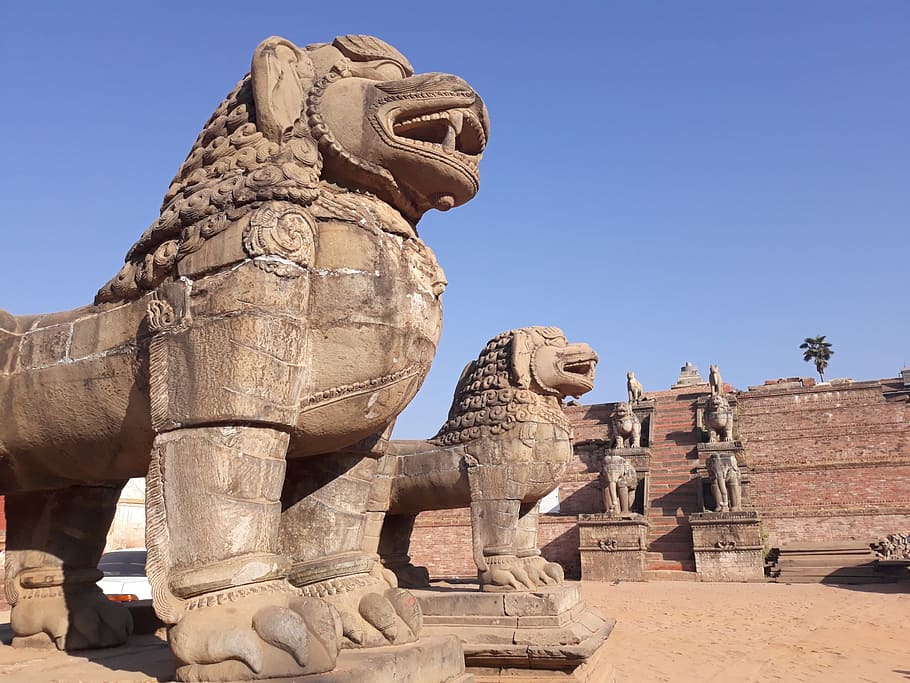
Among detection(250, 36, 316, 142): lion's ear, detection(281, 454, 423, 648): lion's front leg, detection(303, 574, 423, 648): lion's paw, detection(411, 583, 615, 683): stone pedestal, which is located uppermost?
detection(250, 36, 316, 142): lion's ear

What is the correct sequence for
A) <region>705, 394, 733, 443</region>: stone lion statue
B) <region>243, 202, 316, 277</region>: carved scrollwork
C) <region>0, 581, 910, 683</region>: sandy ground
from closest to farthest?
<region>243, 202, 316, 277</region>: carved scrollwork, <region>0, 581, 910, 683</region>: sandy ground, <region>705, 394, 733, 443</region>: stone lion statue

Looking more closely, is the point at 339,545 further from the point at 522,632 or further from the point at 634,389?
the point at 634,389

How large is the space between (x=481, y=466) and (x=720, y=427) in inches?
715

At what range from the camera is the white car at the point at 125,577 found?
1070 cm

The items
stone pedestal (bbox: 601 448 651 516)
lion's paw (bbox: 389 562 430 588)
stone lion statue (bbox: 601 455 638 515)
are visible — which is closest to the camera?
lion's paw (bbox: 389 562 430 588)

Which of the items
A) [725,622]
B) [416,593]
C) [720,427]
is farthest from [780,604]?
[720,427]

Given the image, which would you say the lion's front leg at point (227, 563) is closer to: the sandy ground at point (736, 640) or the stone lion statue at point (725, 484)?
the sandy ground at point (736, 640)

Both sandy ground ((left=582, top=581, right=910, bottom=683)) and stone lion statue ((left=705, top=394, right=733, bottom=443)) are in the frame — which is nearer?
sandy ground ((left=582, top=581, right=910, bottom=683))

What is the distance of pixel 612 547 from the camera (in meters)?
17.7

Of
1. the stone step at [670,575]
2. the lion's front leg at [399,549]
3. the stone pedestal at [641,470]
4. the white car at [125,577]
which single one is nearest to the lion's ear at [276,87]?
the lion's front leg at [399,549]

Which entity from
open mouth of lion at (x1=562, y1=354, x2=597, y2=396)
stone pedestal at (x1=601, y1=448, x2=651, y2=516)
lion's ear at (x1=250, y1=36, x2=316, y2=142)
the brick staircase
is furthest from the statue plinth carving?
lion's ear at (x1=250, y1=36, x2=316, y2=142)

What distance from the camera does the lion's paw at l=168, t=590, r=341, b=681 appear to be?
244 centimetres

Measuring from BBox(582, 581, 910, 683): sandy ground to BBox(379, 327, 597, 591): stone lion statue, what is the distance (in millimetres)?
1926

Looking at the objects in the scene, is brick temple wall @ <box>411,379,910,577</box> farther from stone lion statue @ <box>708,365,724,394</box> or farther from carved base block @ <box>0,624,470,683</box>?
carved base block @ <box>0,624,470,683</box>
